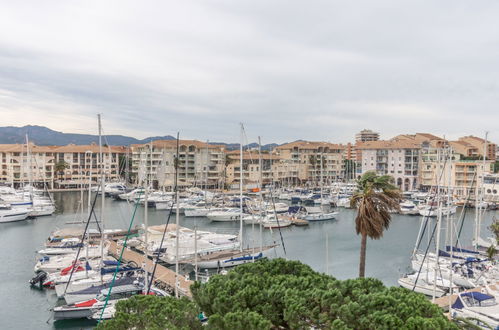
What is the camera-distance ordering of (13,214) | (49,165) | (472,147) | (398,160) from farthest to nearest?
(472,147) < (49,165) < (398,160) < (13,214)

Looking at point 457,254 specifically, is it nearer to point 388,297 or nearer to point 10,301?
point 388,297

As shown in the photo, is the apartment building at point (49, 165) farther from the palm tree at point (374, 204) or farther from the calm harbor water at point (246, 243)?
the palm tree at point (374, 204)

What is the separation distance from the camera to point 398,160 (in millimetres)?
96375

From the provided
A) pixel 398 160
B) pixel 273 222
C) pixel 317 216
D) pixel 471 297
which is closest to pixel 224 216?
pixel 273 222

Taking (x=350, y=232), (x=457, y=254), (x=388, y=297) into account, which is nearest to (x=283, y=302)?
(x=388, y=297)

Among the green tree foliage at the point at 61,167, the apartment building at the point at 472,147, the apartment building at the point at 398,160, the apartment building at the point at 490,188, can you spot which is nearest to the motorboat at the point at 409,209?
the apartment building at the point at 490,188

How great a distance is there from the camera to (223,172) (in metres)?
96.3

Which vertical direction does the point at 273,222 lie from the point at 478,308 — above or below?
below

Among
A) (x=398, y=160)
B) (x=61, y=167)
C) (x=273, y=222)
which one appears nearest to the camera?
(x=273, y=222)

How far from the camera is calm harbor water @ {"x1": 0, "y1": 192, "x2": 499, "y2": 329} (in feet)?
83.5

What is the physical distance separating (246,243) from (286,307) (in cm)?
3383

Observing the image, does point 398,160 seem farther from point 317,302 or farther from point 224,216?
point 317,302

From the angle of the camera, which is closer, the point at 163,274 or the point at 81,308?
the point at 81,308

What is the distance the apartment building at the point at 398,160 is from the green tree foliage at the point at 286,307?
84.8 meters
